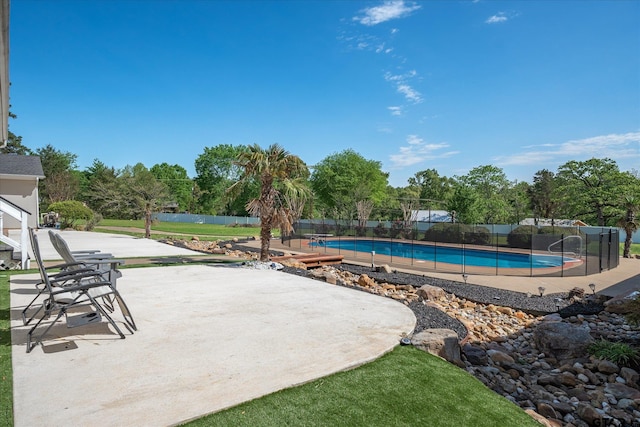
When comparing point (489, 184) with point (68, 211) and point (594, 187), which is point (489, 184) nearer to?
point (594, 187)

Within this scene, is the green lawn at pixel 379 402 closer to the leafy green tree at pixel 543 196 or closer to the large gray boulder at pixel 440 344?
the large gray boulder at pixel 440 344

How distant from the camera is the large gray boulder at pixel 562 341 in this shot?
5.47 m

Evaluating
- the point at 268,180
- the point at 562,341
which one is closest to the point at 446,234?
the point at 268,180

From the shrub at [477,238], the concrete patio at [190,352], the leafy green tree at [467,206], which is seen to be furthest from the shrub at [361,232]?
the concrete patio at [190,352]

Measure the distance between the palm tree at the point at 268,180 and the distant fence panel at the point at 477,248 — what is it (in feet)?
16.6

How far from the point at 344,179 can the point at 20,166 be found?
30.4 meters

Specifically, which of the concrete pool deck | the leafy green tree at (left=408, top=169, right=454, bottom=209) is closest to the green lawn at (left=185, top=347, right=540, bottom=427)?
the concrete pool deck

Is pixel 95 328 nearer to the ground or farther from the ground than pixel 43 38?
nearer to the ground

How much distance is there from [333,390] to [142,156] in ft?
231

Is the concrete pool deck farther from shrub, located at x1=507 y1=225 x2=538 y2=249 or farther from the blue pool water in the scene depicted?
shrub, located at x1=507 y1=225 x2=538 y2=249

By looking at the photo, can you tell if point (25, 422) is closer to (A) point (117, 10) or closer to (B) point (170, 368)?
(B) point (170, 368)

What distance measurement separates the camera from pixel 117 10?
16.4 meters

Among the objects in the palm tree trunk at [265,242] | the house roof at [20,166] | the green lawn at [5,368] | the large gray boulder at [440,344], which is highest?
the house roof at [20,166]

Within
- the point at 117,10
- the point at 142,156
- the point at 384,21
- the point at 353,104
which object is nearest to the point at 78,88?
the point at 117,10
